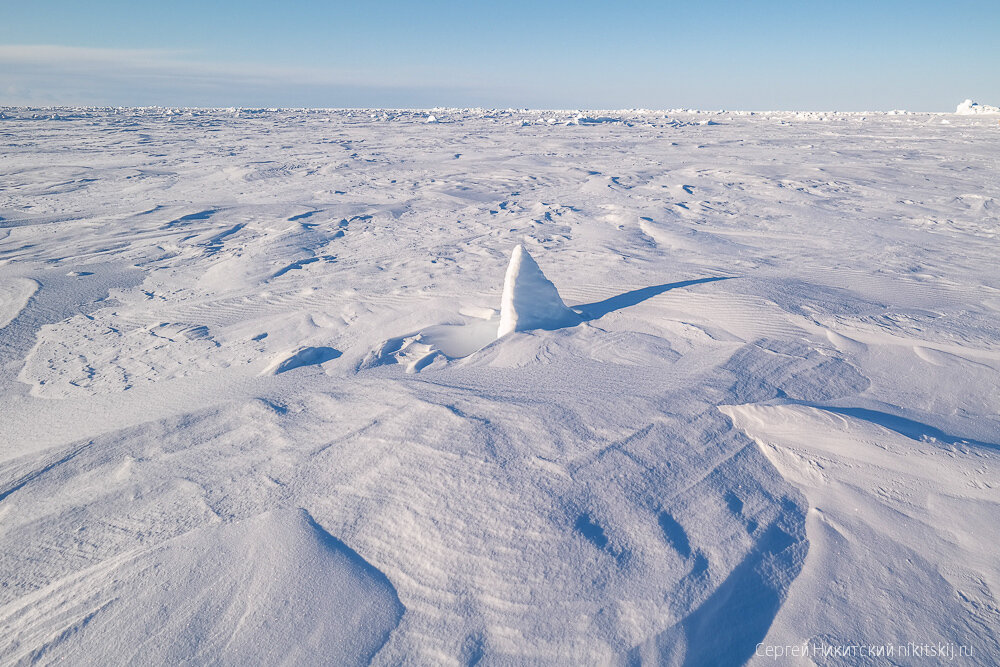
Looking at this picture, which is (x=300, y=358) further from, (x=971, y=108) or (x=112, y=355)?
(x=971, y=108)

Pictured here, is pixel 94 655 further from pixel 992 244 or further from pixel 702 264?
pixel 992 244

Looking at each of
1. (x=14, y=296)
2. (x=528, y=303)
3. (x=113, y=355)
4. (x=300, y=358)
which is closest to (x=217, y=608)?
(x=300, y=358)

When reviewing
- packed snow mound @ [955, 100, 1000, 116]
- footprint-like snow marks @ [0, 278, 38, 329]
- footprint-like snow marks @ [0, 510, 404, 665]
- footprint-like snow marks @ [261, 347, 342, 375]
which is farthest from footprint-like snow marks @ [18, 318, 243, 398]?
packed snow mound @ [955, 100, 1000, 116]

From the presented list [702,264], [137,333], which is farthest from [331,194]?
[702,264]

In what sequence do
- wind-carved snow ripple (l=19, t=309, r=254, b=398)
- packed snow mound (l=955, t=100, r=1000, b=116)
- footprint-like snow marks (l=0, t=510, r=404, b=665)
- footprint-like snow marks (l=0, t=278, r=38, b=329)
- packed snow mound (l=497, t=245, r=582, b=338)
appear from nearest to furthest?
footprint-like snow marks (l=0, t=510, r=404, b=665), wind-carved snow ripple (l=19, t=309, r=254, b=398), packed snow mound (l=497, t=245, r=582, b=338), footprint-like snow marks (l=0, t=278, r=38, b=329), packed snow mound (l=955, t=100, r=1000, b=116)

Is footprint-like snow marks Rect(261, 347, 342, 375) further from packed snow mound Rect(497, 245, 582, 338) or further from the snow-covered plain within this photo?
packed snow mound Rect(497, 245, 582, 338)

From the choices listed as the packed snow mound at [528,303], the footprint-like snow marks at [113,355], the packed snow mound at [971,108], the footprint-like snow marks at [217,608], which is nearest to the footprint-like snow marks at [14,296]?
the footprint-like snow marks at [113,355]

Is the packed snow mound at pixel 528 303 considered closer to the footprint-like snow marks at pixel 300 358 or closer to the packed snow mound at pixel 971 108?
the footprint-like snow marks at pixel 300 358
